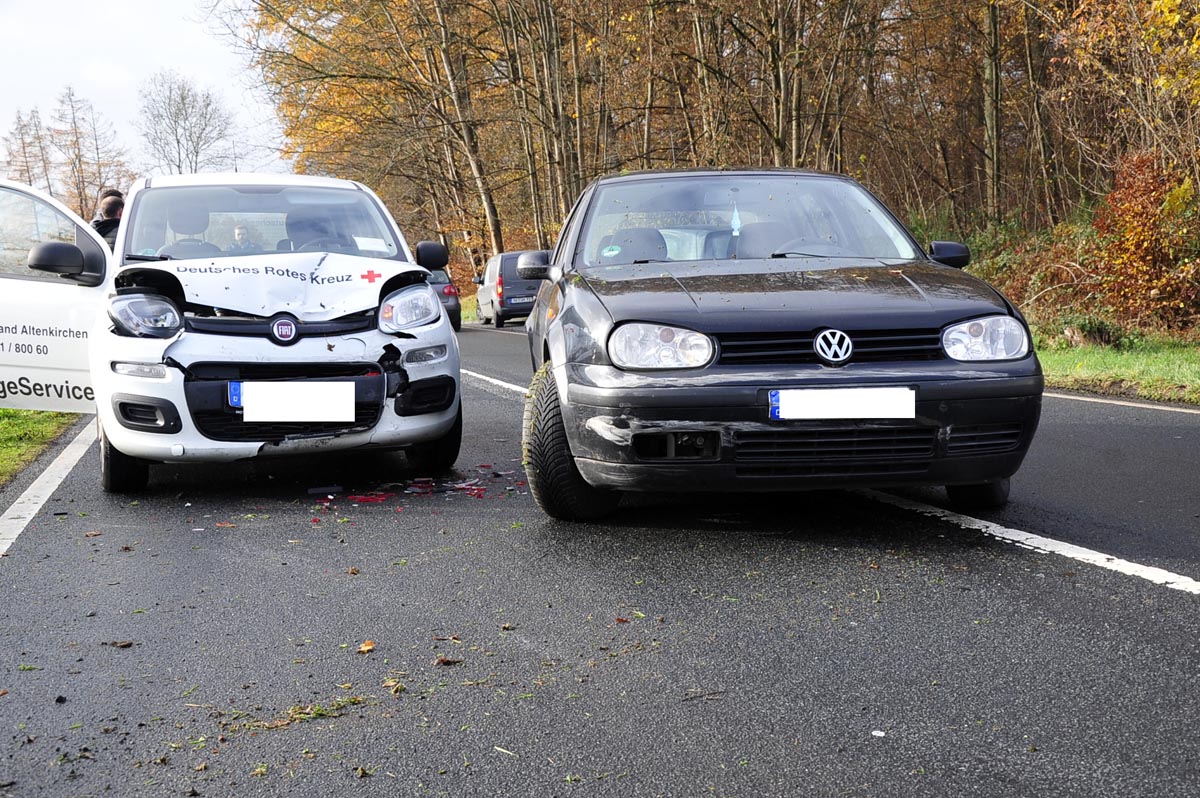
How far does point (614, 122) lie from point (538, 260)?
2371cm

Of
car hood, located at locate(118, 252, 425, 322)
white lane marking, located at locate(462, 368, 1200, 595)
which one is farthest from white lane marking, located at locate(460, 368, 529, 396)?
white lane marking, located at locate(462, 368, 1200, 595)

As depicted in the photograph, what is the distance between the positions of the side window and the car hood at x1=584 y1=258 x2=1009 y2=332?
3214 millimetres

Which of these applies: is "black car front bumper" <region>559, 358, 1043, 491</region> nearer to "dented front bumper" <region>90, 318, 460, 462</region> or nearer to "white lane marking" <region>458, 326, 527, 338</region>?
"dented front bumper" <region>90, 318, 460, 462</region>

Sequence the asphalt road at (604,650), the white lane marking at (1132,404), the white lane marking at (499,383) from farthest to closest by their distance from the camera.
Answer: the white lane marking at (499,383) < the white lane marking at (1132,404) < the asphalt road at (604,650)

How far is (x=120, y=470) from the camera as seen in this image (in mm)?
6133

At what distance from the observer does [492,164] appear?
37938 millimetres

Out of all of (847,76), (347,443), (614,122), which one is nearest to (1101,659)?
(347,443)

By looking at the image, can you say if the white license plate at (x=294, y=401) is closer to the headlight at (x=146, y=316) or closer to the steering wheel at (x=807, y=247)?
the headlight at (x=146, y=316)

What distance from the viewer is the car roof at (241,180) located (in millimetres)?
7390

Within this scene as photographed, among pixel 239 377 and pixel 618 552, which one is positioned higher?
pixel 239 377

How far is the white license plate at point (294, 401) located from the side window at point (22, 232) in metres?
1.75

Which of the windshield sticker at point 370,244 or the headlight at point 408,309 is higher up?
the windshield sticker at point 370,244

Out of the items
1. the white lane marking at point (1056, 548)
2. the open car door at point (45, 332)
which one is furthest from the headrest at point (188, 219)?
the white lane marking at point (1056, 548)

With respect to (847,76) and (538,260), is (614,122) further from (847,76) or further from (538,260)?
(538,260)
